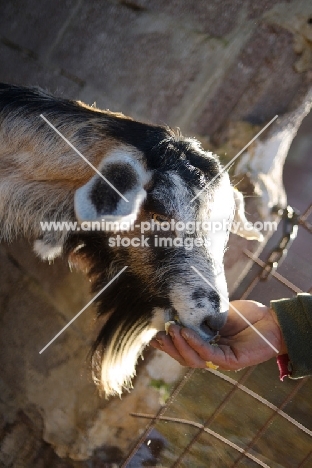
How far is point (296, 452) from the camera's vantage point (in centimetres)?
354

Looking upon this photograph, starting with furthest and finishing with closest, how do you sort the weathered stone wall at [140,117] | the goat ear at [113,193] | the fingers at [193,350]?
the weathered stone wall at [140,117] < the fingers at [193,350] < the goat ear at [113,193]

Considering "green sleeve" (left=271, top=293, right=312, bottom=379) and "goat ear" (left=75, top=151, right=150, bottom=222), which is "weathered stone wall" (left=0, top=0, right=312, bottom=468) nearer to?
"green sleeve" (left=271, top=293, right=312, bottom=379)

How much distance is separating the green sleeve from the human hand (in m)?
0.07

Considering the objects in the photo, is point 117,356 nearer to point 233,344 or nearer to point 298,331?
point 233,344

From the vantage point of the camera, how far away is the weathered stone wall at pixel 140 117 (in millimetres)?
3422

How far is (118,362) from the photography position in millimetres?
3115

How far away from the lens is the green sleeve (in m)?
2.49

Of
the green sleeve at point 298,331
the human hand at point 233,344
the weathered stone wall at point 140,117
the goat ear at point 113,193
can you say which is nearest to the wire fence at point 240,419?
the weathered stone wall at point 140,117

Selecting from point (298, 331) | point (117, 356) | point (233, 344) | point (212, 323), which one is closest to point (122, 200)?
point (212, 323)

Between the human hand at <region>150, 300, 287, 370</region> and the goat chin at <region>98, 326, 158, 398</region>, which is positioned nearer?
the human hand at <region>150, 300, 287, 370</region>

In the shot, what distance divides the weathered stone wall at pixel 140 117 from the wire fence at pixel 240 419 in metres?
0.16

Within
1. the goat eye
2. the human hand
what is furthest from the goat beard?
the goat eye

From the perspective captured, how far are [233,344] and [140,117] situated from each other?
193cm

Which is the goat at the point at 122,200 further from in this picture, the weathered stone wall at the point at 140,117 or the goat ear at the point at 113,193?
the weathered stone wall at the point at 140,117
